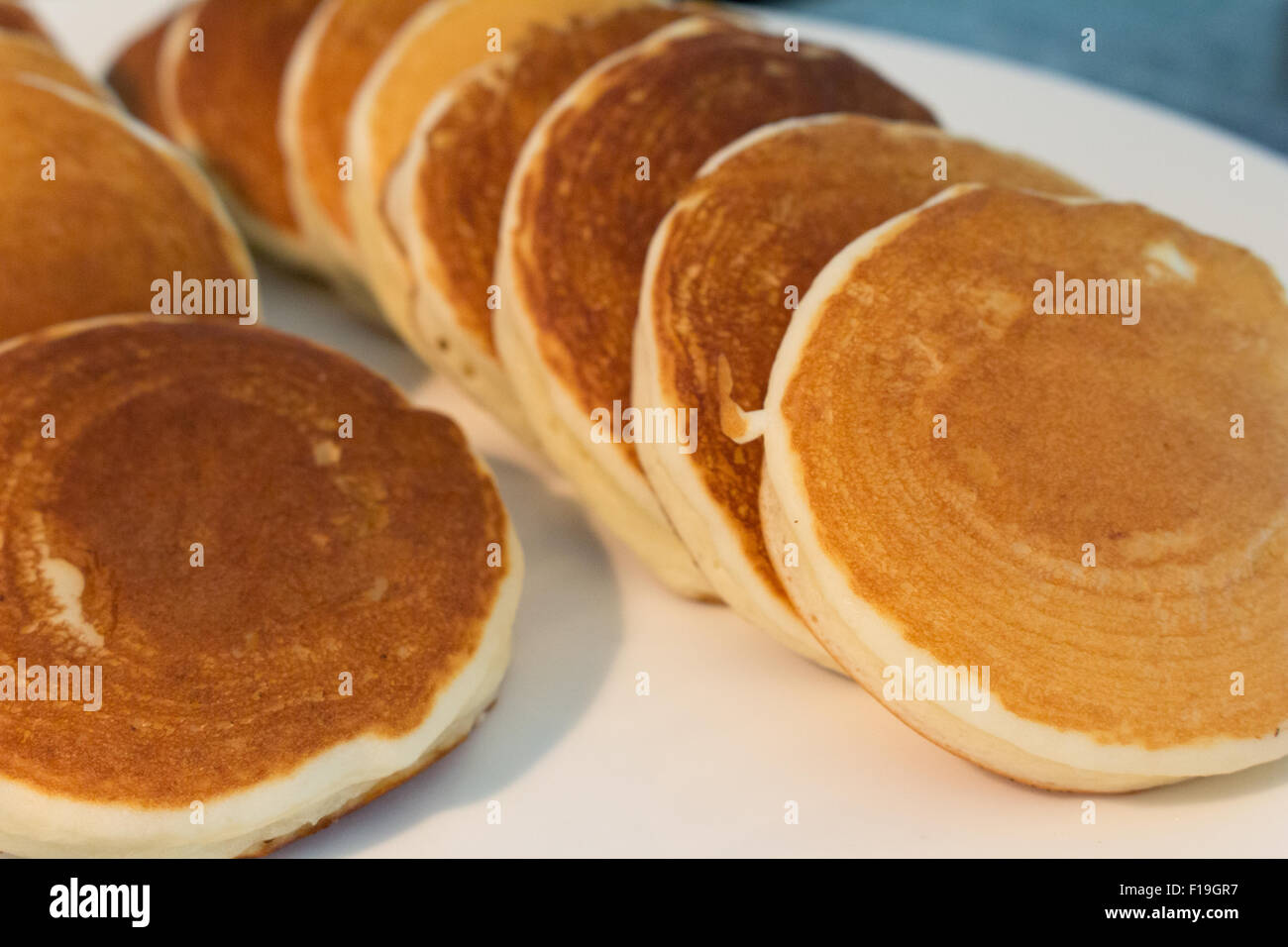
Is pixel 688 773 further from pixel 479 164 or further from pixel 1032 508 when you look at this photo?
pixel 479 164

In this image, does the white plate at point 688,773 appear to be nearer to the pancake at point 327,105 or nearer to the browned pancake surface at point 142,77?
the pancake at point 327,105

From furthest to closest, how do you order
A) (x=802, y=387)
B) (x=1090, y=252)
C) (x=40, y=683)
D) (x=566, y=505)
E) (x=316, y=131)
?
(x=316, y=131)
(x=566, y=505)
(x=1090, y=252)
(x=802, y=387)
(x=40, y=683)

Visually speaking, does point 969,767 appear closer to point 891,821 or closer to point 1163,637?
point 891,821

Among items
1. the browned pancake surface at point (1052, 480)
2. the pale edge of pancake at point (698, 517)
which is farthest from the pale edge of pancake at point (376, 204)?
the browned pancake surface at point (1052, 480)

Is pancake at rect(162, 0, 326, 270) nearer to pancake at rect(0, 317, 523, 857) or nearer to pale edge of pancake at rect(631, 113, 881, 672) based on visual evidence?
pancake at rect(0, 317, 523, 857)

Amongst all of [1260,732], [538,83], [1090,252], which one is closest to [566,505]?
[538,83]

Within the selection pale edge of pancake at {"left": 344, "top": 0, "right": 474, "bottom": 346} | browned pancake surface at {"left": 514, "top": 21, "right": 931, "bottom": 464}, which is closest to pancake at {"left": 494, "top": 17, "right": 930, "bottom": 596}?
browned pancake surface at {"left": 514, "top": 21, "right": 931, "bottom": 464}
